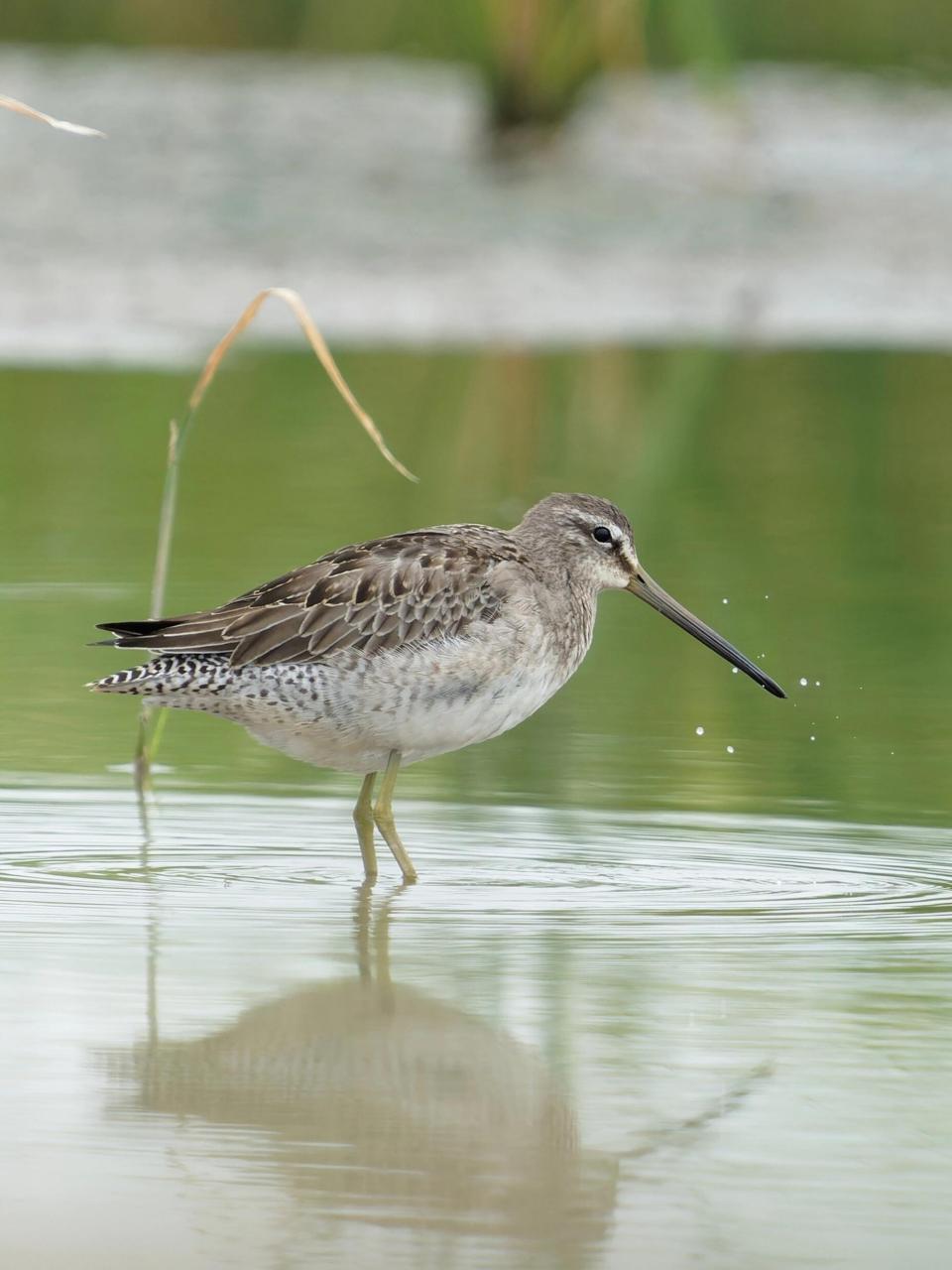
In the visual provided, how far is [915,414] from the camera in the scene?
15.0 m

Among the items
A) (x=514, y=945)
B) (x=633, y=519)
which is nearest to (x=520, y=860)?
(x=514, y=945)

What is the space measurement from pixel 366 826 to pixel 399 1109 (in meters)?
2.15

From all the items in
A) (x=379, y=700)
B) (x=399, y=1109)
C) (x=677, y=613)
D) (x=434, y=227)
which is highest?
(x=434, y=227)

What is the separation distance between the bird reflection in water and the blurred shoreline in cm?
1075

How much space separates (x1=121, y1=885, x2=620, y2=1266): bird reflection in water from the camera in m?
4.07

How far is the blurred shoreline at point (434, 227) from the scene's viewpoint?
17.2 metres

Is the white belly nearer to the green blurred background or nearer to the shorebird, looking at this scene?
the shorebird

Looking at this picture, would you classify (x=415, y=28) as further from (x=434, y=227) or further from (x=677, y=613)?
(x=677, y=613)

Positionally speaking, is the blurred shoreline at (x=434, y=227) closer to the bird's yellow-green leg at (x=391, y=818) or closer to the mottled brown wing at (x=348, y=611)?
the mottled brown wing at (x=348, y=611)

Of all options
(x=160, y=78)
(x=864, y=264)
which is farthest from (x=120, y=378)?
(x=160, y=78)

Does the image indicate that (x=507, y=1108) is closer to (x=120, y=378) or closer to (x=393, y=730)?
(x=393, y=730)

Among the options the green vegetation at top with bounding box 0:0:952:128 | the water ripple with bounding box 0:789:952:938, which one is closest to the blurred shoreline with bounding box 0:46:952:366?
the green vegetation at top with bounding box 0:0:952:128

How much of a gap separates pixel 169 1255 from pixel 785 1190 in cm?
87

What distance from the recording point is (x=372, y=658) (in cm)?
666
